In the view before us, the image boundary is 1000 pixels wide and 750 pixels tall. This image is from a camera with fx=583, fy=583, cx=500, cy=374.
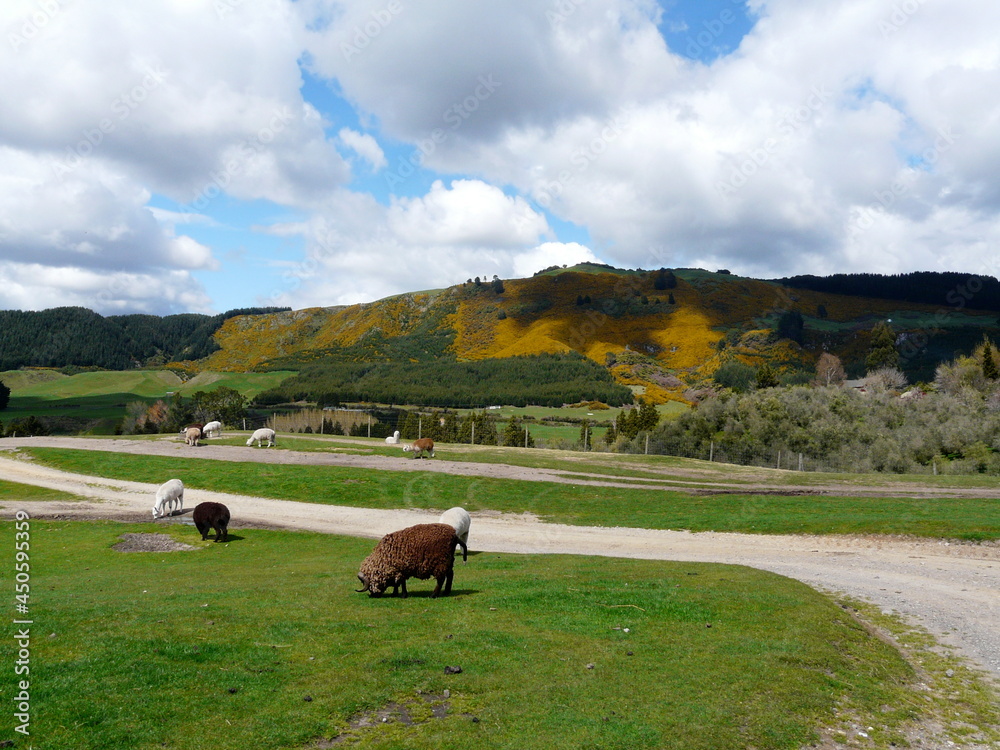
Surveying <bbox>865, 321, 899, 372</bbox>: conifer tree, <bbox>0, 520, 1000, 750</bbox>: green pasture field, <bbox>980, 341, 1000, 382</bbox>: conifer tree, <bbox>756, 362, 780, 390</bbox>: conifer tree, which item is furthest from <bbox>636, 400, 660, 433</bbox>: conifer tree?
<bbox>0, 520, 1000, 750</bbox>: green pasture field

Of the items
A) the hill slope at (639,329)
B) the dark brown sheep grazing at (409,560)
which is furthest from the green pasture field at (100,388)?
the dark brown sheep grazing at (409,560)

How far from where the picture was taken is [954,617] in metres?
14.2

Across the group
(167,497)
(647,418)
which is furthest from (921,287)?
(167,497)

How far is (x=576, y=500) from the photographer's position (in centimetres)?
3338

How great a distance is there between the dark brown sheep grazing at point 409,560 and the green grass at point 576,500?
1719cm

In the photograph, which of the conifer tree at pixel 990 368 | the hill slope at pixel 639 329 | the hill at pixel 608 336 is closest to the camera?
the conifer tree at pixel 990 368

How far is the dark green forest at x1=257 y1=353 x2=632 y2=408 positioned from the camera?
115812mm

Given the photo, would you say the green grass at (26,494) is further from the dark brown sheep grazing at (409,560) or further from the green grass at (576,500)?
the dark brown sheep grazing at (409,560)

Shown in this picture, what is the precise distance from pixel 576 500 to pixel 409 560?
22.1 metres

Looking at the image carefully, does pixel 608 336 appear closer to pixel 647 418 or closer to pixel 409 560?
pixel 647 418

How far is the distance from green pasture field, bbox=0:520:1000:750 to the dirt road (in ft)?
8.85

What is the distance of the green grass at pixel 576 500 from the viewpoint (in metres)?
26.5

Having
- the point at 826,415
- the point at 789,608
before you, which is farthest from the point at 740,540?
the point at 826,415

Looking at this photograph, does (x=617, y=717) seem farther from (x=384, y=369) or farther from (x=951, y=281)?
(x=951, y=281)
